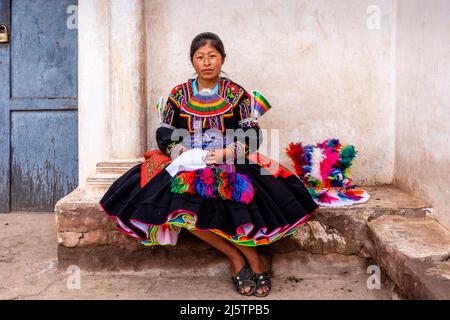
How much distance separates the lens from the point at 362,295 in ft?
9.12

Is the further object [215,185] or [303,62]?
[303,62]

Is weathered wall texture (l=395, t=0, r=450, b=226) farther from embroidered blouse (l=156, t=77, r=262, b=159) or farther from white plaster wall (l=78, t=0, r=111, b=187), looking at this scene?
white plaster wall (l=78, t=0, r=111, b=187)

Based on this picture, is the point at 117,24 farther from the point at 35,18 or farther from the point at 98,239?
the point at 98,239

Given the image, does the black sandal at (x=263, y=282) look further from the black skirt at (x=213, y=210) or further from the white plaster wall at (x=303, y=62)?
the white plaster wall at (x=303, y=62)

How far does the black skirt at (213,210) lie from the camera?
2.58 metres

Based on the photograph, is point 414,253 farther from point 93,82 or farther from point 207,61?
point 93,82

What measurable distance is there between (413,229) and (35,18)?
11.0 ft

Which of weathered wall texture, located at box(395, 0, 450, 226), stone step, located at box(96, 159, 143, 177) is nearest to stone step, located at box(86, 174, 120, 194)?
stone step, located at box(96, 159, 143, 177)

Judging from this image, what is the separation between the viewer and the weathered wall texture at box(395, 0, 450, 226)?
9.30ft

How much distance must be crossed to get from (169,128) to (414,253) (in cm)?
151

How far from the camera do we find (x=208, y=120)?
9.69 ft

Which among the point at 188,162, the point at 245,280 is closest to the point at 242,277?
the point at 245,280

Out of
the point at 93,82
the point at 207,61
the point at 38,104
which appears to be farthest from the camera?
the point at 38,104

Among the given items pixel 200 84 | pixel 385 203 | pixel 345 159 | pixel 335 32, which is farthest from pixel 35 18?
pixel 385 203
